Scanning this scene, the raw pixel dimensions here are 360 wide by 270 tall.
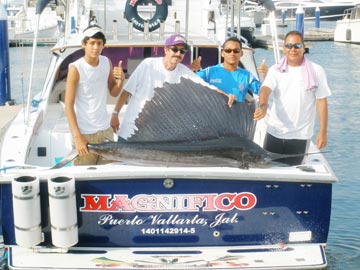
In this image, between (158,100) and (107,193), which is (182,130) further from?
(107,193)

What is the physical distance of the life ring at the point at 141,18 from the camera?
7.07 metres

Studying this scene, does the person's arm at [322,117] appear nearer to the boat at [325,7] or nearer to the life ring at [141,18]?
the life ring at [141,18]

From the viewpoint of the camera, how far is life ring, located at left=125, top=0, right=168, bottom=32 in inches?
279

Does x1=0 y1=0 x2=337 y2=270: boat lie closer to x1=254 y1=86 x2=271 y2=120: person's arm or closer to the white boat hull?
x1=254 y1=86 x2=271 y2=120: person's arm

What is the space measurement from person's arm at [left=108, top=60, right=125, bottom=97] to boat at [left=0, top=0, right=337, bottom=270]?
545mm

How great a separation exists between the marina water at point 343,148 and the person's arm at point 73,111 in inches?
83.3

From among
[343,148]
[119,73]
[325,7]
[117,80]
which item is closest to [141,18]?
[117,80]

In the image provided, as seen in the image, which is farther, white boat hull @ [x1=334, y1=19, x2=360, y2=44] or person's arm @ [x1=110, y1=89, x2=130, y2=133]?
white boat hull @ [x1=334, y1=19, x2=360, y2=44]

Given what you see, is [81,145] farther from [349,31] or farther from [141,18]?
[349,31]

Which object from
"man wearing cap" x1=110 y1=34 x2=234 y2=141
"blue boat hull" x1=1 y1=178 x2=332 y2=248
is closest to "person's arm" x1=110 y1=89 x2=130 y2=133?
"man wearing cap" x1=110 y1=34 x2=234 y2=141

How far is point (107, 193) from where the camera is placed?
3986 millimetres

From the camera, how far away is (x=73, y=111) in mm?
4129

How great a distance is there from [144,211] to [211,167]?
50cm

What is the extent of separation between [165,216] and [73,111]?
2.90ft
